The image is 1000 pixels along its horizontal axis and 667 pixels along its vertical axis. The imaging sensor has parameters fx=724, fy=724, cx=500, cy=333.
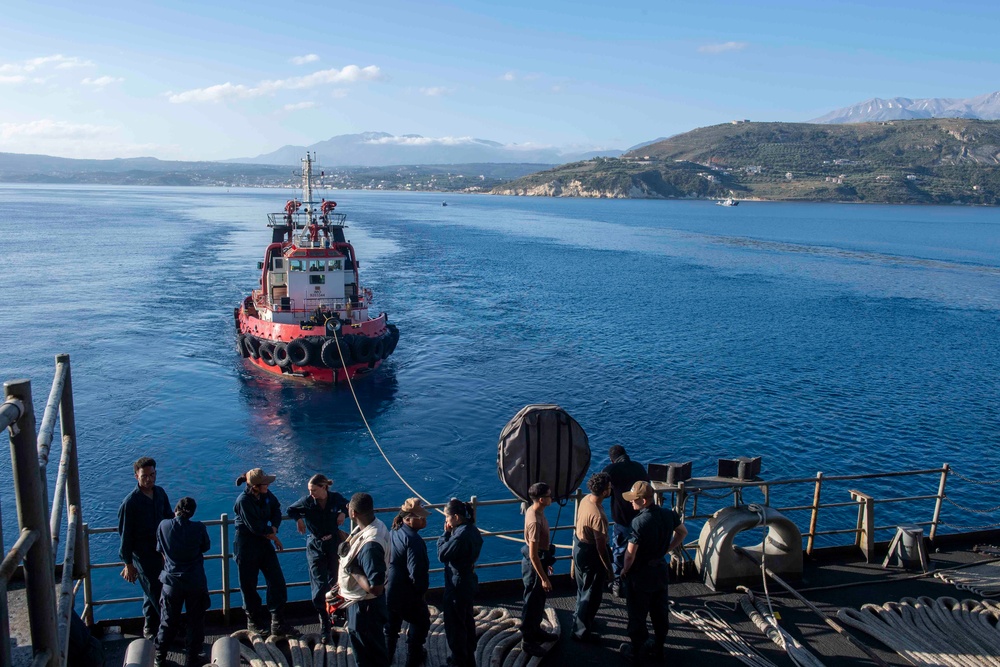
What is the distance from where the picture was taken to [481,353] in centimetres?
3319

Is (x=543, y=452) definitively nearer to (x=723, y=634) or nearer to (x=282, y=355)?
(x=723, y=634)

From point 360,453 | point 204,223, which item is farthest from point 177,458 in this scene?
point 204,223

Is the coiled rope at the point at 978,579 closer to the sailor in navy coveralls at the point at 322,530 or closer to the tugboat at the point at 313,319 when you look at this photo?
the sailor in navy coveralls at the point at 322,530

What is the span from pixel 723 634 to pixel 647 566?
4.46 feet

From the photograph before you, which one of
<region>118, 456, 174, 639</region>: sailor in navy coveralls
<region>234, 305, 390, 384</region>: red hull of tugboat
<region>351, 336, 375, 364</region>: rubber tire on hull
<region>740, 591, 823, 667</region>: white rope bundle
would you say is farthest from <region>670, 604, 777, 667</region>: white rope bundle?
<region>351, 336, 375, 364</region>: rubber tire on hull

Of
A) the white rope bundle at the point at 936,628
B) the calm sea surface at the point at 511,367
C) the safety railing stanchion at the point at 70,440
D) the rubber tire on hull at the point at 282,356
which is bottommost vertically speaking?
the calm sea surface at the point at 511,367

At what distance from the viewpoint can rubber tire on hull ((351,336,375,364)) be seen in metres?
27.2

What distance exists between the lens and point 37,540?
109 inches

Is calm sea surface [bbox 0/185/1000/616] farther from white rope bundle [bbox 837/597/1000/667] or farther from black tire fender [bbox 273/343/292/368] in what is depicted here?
white rope bundle [bbox 837/597/1000/667]

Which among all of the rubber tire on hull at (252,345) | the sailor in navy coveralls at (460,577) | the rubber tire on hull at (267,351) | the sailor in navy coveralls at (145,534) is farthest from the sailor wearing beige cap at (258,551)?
the rubber tire on hull at (252,345)

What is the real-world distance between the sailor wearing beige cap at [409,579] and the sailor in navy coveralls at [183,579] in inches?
62.3

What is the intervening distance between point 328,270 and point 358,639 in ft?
80.2

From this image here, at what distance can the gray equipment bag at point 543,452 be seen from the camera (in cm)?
755

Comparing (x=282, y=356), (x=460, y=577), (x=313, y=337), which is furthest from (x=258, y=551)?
(x=282, y=356)
